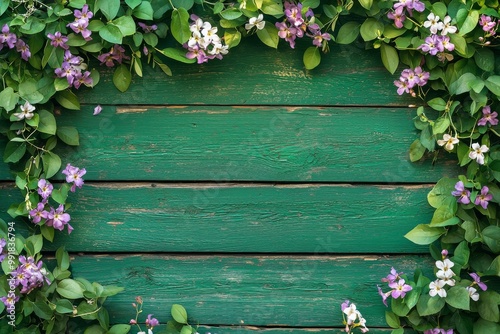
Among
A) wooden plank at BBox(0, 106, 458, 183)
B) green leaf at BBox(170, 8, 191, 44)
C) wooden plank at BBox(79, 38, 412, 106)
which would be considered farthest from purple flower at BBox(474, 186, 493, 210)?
green leaf at BBox(170, 8, 191, 44)

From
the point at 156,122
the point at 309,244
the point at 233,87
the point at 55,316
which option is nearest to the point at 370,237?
the point at 309,244

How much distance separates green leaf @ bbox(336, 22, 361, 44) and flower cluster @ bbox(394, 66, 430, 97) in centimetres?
17

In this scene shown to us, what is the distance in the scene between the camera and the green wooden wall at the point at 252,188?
73.2 inches

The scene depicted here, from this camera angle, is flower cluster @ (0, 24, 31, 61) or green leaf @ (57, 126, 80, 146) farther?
green leaf @ (57, 126, 80, 146)

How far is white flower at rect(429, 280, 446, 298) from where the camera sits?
178cm

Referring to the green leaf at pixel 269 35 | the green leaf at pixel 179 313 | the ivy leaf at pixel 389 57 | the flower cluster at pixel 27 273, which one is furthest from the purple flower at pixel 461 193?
the flower cluster at pixel 27 273

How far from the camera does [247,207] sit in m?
1.89

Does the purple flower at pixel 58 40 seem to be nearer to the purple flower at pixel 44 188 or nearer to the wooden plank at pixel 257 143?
the wooden plank at pixel 257 143

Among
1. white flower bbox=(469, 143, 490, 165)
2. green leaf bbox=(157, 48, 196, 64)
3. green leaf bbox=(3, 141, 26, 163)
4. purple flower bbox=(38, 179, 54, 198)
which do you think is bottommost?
purple flower bbox=(38, 179, 54, 198)

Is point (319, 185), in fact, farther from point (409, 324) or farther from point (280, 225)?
point (409, 324)

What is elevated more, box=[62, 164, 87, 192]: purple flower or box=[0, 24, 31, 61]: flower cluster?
box=[0, 24, 31, 61]: flower cluster

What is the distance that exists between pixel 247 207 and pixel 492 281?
0.75 meters

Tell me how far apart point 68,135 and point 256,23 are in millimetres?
625

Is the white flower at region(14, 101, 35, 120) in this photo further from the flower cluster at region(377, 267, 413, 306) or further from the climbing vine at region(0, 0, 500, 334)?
the flower cluster at region(377, 267, 413, 306)
